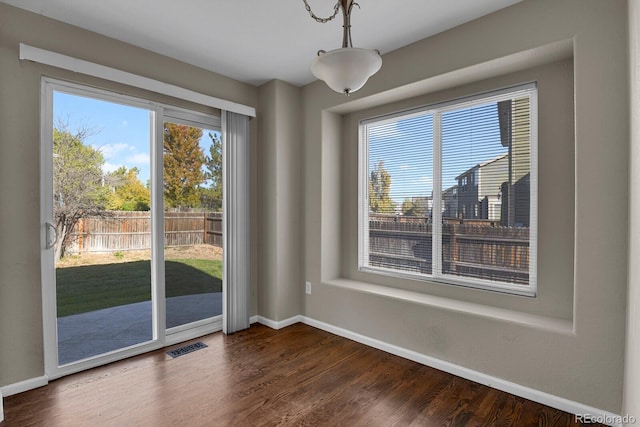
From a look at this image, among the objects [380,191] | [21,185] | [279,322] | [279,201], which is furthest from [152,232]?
[380,191]

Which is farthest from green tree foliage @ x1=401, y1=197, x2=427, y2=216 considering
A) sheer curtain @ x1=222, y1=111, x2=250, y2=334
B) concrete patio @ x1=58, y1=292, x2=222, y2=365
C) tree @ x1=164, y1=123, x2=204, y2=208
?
concrete patio @ x1=58, y1=292, x2=222, y2=365

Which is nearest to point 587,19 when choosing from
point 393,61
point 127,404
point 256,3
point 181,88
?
point 393,61

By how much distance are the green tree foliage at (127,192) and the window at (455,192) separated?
2.08 m

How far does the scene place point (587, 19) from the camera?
192 cm

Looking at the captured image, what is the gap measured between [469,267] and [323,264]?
1.42 metres

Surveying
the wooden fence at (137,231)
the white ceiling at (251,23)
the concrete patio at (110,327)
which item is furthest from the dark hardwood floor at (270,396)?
the white ceiling at (251,23)

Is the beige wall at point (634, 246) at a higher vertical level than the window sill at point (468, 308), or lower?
higher

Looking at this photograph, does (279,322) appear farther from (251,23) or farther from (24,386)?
(251,23)

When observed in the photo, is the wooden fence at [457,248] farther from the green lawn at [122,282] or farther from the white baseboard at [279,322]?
the green lawn at [122,282]

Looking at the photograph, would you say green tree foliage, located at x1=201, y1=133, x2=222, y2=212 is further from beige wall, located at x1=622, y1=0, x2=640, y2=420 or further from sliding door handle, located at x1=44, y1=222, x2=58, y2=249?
beige wall, located at x1=622, y1=0, x2=640, y2=420

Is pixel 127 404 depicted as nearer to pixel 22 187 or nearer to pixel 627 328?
pixel 22 187

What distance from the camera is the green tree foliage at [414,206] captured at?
303 cm

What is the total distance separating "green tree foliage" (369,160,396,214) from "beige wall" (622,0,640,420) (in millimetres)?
1825

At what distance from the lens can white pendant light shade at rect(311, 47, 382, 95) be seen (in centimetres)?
Answer: 148
